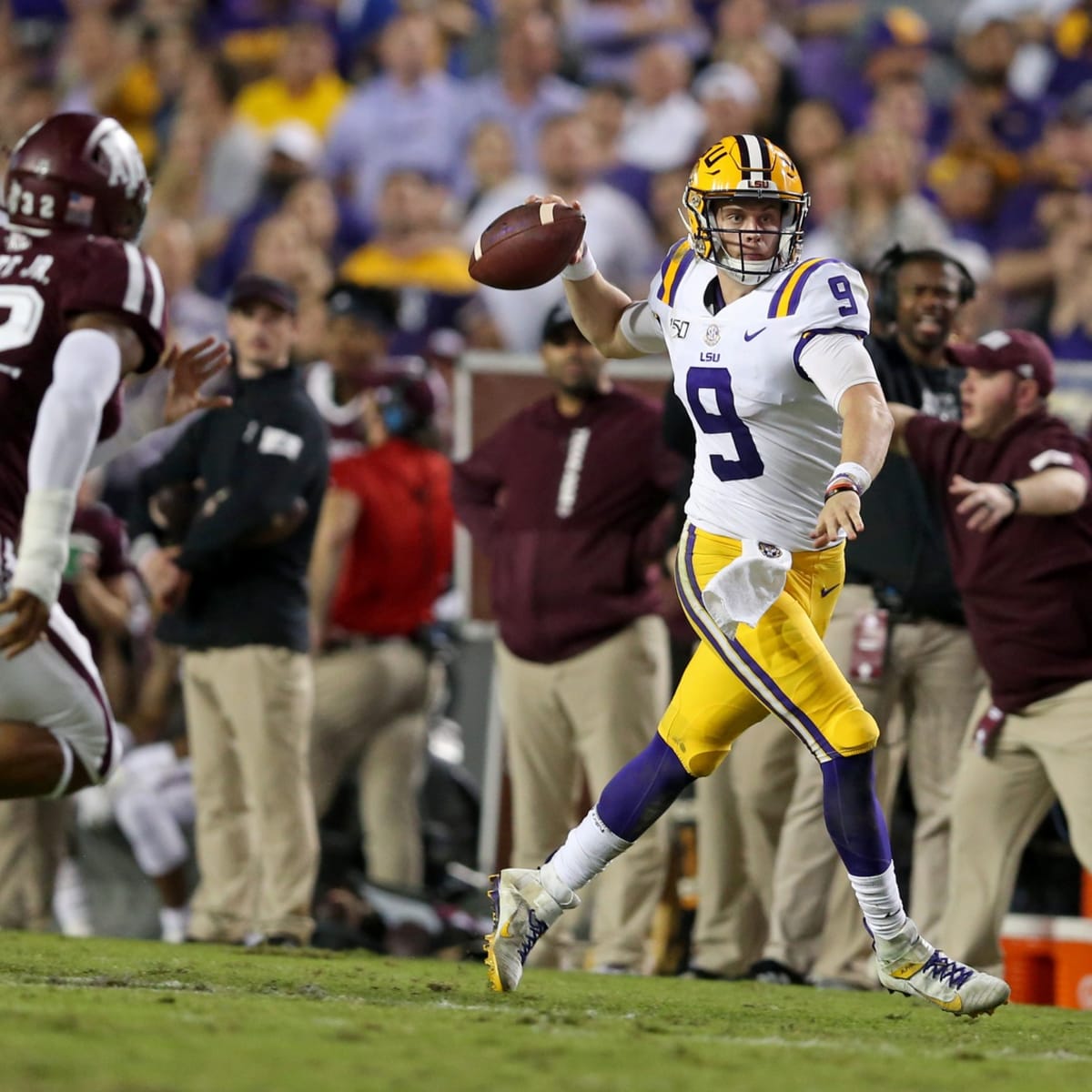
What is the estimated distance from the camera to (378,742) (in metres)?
7.62

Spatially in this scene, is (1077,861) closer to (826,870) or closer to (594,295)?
(826,870)

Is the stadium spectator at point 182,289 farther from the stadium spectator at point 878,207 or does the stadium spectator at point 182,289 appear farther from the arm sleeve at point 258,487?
the arm sleeve at point 258,487

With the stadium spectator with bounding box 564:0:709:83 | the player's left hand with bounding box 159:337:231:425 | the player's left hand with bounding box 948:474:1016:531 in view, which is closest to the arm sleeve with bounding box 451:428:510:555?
the player's left hand with bounding box 159:337:231:425

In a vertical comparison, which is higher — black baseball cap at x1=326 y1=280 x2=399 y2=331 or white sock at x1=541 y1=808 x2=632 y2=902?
black baseball cap at x1=326 y1=280 x2=399 y2=331

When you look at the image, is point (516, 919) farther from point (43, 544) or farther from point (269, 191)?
point (269, 191)

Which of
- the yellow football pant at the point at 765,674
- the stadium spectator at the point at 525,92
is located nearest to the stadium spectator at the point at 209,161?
the stadium spectator at the point at 525,92

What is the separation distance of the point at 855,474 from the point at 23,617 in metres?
1.85

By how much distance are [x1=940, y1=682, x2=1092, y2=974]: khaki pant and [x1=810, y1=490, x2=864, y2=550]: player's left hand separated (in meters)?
1.77

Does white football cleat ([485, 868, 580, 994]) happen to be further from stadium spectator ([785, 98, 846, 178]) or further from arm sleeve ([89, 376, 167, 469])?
stadium spectator ([785, 98, 846, 178])

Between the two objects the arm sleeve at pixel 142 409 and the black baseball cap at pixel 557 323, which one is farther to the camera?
the arm sleeve at pixel 142 409

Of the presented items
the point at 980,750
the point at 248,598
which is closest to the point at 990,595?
the point at 980,750

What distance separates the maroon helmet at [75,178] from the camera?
4895mm

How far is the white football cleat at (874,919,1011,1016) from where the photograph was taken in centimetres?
441

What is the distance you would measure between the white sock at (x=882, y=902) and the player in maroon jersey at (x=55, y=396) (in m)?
1.82
